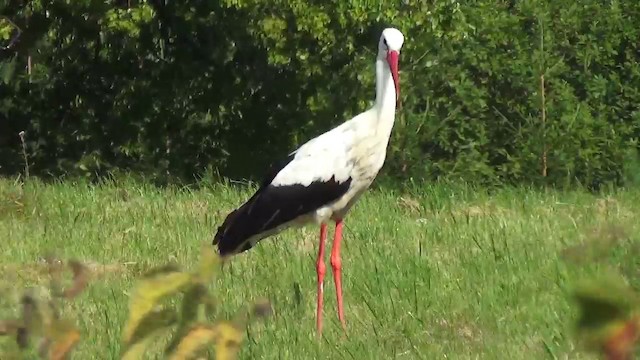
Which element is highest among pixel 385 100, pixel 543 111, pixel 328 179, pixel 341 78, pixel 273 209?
pixel 385 100

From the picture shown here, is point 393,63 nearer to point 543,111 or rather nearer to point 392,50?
point 392,50

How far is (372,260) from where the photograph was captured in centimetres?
705

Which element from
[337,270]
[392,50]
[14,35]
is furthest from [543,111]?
[337,270]

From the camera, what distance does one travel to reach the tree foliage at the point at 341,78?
13.1 m

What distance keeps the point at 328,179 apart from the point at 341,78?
769 cm

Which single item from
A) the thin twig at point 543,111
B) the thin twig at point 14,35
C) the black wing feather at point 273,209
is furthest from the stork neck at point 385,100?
the thin twig at point 14,35

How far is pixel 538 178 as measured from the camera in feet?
43.0

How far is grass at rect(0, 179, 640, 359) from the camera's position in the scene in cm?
532

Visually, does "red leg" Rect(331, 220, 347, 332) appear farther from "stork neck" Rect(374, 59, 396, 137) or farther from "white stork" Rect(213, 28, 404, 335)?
"stork neck" Rect(374, 59, 396, 137)

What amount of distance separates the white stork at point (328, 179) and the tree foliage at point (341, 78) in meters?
5.86

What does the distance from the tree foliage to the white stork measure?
5.86 m

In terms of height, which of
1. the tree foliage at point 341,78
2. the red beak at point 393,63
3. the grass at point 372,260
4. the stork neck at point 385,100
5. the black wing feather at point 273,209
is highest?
the red beak at point 393,63

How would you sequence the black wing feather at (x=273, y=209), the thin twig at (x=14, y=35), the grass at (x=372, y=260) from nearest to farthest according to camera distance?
the grass at (x=372, y=260) < the black wing feather at (x=273, y=209) < the thin twig at (x=14, y=35)

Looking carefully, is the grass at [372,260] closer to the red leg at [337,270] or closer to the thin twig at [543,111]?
the red leg at [337,270]
